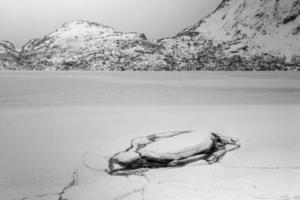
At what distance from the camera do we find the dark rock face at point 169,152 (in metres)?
7.39

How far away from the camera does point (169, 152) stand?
772cm

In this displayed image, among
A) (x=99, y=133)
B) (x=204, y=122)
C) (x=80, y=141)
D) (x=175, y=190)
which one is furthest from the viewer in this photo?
(x=204, y=122)

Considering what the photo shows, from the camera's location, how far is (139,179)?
657cm

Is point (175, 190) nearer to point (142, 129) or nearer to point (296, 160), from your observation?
point (296, 160)

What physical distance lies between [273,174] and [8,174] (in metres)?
5.67

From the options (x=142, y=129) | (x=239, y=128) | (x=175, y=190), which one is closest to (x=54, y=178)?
(x=175, y=190)

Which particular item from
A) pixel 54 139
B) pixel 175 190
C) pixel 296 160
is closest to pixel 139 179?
pixel 175 190

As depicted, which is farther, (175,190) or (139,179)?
(139,179)

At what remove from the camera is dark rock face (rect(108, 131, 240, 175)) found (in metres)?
7.39

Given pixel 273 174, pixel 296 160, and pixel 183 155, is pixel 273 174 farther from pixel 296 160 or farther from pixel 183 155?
pixel 183 155

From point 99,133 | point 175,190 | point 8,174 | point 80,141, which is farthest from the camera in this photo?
point 99,133

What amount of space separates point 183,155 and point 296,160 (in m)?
2.72

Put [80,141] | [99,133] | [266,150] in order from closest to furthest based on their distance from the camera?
1. [266,150]
2. [80,141]
3. [99,133]

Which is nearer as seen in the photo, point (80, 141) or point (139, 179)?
point (139, 179)
